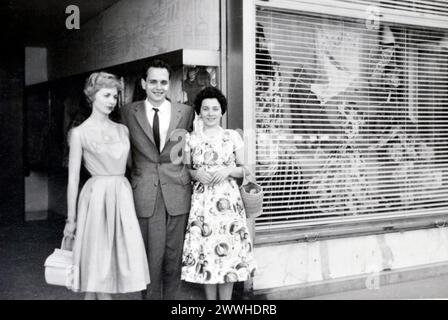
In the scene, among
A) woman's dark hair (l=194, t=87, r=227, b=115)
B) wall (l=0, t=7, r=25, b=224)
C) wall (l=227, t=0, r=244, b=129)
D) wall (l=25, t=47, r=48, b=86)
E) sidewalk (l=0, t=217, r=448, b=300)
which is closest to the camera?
woman's dark hair (l=194, t=87, r=227, b=115)

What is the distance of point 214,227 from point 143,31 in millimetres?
2367

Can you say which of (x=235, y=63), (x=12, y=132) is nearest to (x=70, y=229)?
(x=235, y=63)

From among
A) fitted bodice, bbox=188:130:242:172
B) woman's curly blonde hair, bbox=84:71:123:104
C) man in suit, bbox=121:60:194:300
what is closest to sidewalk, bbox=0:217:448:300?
man in suit, bbox=121:60:194:300

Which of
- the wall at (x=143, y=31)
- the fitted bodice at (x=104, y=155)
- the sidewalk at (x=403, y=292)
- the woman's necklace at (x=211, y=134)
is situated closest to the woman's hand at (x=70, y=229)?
the fitted bodice at (x=104, y=155)

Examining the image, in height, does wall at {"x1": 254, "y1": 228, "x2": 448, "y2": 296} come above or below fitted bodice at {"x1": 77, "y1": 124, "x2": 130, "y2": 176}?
below

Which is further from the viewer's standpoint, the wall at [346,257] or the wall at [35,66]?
the wall at [35,66]

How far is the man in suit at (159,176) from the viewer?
3682 millimetres

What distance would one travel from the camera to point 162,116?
3.77 metres

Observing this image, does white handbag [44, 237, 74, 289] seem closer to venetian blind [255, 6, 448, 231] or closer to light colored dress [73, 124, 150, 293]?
light colored dress [73, 124, 150, 293]

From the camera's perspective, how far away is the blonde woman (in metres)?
3.44

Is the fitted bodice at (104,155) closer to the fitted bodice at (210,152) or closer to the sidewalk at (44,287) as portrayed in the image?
the fitted bodice at (210,152)

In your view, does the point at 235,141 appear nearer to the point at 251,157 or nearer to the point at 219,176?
the point at 219,176

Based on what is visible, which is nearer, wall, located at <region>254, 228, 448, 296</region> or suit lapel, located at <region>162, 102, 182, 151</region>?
suit lapel, located at <region>162, 102, 182, 151</region>
